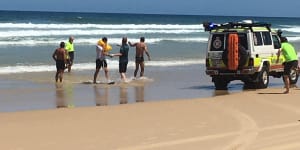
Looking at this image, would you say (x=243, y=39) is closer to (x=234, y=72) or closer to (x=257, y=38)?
(x=257, y=38)

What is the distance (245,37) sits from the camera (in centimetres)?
1491

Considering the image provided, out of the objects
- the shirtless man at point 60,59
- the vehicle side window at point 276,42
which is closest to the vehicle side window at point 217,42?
the vehicle side window at point 276,42

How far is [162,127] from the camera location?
8984mm

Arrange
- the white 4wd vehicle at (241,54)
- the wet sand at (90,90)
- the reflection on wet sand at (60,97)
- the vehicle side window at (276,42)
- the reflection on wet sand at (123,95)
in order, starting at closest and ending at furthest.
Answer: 1. the reflection on wet sand at (60,97)
2. the wet sand at (90,90)
3. the reflection on wet sand at (123,95)
4. the white 4wd vehicle at (241,54)
5. the vehicle side window at (276,42)

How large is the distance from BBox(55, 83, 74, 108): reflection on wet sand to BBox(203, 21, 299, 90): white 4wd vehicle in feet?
12.7

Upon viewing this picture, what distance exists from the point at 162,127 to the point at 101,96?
4.94 m

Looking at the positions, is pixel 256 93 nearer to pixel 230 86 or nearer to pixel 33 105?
pixel 230 86

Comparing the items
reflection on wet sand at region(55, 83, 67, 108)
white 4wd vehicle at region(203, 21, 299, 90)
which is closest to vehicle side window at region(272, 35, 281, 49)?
white 4wd vehicle at region(203, 21, 299, 90)

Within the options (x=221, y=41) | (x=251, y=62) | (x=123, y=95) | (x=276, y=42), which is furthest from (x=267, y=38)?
Answer: (x=123, y=95)

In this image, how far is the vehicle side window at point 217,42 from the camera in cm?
1510

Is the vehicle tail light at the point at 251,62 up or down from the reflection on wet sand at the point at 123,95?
up

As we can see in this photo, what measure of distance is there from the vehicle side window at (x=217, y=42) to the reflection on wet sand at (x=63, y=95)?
4000mm

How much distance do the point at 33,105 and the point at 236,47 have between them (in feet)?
18.2

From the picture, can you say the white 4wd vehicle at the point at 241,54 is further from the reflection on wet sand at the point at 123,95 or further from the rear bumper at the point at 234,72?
the reflection on wet sand at the point at 123,95
